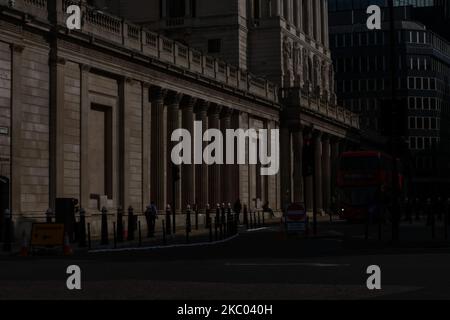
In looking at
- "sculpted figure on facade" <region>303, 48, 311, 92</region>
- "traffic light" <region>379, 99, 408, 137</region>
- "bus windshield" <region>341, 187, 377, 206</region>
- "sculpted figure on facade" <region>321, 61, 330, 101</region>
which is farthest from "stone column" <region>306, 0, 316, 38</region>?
"traffic light" <region>379, 99, 408, 137</region>

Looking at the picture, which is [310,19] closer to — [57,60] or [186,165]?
[186,165]

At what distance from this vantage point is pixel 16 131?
39.0 m

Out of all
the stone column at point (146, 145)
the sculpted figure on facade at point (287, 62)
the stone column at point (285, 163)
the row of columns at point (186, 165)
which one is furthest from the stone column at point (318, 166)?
the stone column at point (146, 145)

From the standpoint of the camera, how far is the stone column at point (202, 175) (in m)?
60.3

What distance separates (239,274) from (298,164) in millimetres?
62055

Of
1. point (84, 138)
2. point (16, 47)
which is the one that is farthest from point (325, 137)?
point (16, 47)

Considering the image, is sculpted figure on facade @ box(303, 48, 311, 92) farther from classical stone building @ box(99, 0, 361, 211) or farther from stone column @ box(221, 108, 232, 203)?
stone column @ box(221, 108, 232, 203)

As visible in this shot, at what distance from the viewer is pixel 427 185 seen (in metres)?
141

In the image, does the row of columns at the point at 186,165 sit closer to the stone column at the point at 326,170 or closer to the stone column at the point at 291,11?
the stone column at the point at 291,11

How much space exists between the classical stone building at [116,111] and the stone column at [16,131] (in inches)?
1.7
